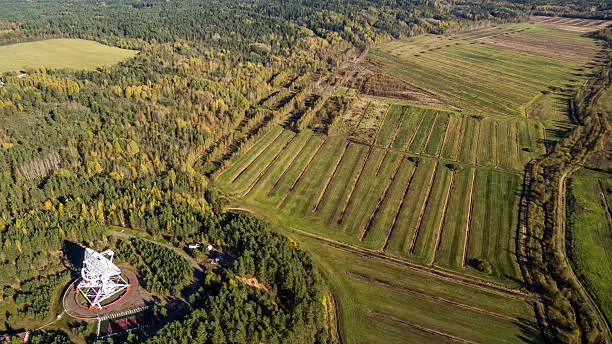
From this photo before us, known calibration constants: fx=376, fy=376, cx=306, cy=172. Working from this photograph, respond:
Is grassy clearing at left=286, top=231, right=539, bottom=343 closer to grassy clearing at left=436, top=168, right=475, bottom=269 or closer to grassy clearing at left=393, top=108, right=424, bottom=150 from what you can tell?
grassy clearing at left=436, top=168, right=475, bottom=269

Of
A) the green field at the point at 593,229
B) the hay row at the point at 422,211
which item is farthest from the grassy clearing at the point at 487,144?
the green field at the point at 593,229

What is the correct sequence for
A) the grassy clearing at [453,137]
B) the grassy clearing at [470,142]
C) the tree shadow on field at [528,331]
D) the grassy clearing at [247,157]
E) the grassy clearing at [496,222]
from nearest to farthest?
1. the tree shadow on field at [528,331]
2. the grassy clearing at [496,222]
3. the grassy clearing at [247,157]
4. the grassy clearing at [470,142]
5. the grassy clearing at [453,137]

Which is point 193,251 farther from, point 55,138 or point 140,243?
point 55,138

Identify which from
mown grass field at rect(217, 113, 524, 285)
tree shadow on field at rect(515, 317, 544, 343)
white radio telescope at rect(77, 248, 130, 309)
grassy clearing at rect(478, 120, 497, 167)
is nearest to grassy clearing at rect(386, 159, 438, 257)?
mown grass field at rect(217, 113, 524, 285)

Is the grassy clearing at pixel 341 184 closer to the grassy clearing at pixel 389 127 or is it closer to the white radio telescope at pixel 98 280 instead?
the grassy clearing at pixel 389 127

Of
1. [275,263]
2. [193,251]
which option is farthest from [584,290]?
[193,251]

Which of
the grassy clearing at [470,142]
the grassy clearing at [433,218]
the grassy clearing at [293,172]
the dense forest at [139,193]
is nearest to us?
the dense forest at [139,193]
